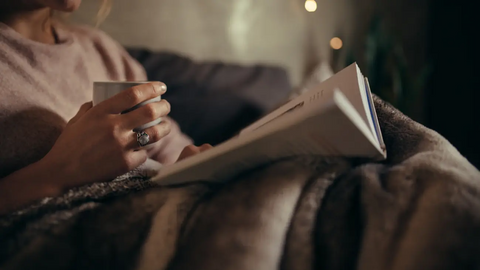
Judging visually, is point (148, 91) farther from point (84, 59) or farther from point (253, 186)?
point (84, 59)

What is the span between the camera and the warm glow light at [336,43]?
1994 mm

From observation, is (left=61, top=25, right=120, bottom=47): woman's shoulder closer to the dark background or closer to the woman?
the woman

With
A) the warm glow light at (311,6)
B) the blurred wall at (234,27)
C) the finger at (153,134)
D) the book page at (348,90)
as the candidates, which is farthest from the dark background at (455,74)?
the finger at (153,134)

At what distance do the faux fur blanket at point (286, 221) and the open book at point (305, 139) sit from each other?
1 centimetres

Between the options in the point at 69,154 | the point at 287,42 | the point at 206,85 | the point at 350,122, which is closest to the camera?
the point at 350,122

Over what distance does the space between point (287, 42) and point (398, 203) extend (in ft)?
5.29

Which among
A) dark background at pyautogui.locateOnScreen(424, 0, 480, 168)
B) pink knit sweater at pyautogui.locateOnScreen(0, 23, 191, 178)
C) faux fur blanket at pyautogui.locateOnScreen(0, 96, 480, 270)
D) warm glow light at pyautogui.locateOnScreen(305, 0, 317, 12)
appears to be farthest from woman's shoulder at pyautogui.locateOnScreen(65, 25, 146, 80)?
dark background at pyautogui.locateOnScreen(424, 0, 480, 168)

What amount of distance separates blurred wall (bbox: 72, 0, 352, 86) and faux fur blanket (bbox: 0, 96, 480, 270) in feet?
3.42

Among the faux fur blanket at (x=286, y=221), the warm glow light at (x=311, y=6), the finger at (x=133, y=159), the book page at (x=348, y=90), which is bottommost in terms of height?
the warm glow light at (x=311, y=6)

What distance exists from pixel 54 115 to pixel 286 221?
48 cm

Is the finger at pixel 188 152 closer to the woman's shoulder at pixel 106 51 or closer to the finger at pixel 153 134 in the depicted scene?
the finger at pixel 153 134

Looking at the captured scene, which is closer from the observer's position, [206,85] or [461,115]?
[206,85]

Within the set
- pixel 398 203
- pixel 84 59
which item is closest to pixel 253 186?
pixel 398 203

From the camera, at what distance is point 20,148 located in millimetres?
536
